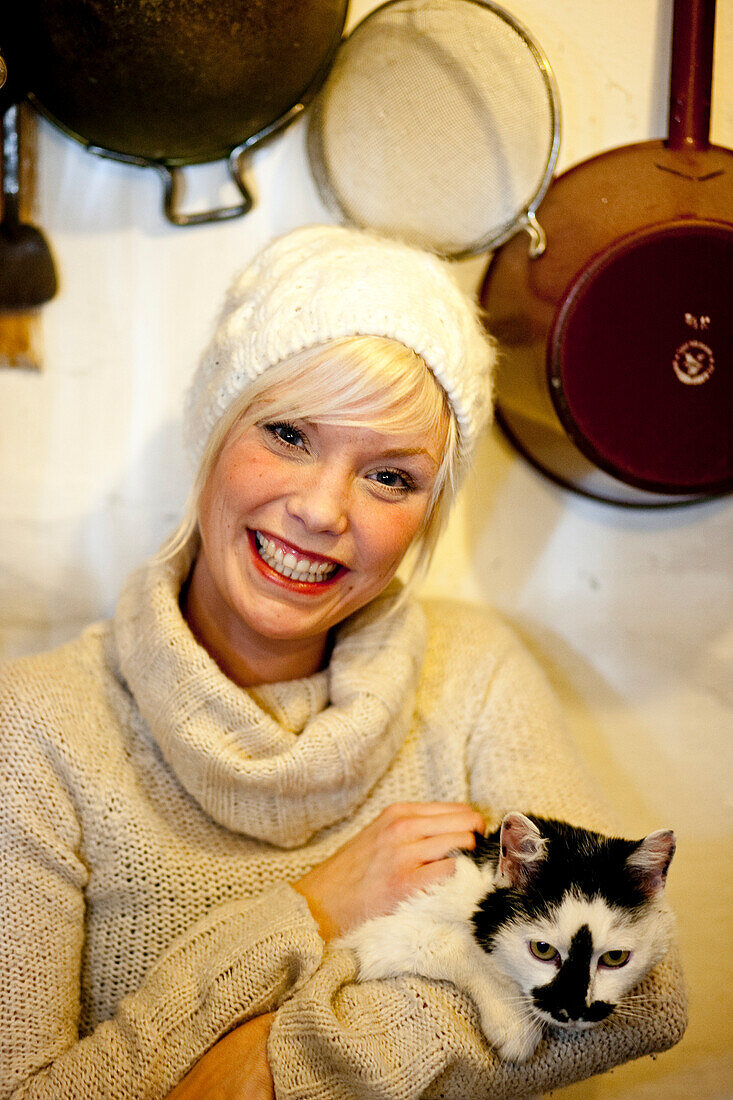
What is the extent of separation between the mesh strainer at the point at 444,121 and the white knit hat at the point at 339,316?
0.22 m

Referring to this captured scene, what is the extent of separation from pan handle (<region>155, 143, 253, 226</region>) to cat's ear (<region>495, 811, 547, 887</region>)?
3.40 feet

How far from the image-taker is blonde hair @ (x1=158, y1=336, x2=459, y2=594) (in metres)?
1.02

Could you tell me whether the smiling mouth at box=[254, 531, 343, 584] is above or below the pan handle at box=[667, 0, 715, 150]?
below

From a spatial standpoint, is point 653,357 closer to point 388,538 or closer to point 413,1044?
point 388,538

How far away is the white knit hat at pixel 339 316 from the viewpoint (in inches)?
40.4

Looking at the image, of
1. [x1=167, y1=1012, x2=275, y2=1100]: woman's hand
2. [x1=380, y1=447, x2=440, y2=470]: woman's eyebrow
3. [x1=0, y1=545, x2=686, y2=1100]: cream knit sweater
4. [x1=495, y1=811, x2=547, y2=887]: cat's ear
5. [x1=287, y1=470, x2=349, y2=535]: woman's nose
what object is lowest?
[x1=167, y1=1012, x2=275, y2=1100]: woman's hand

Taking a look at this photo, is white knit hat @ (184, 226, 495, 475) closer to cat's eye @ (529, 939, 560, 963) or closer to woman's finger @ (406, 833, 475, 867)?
woman's finger @ (406, 833, 475, 867)

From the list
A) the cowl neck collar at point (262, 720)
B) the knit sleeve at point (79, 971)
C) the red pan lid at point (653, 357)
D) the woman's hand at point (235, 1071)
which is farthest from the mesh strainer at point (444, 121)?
the woman's hand at point (235, 1071)

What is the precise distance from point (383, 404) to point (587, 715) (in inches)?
33.8

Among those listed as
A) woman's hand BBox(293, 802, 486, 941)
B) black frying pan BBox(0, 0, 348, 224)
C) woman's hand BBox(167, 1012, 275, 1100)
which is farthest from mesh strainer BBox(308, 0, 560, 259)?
woman's hand BBox(167, 1012, 275, 1100)

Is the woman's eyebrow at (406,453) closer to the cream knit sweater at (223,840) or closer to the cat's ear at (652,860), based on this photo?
the cream knit sweater at (223,840)

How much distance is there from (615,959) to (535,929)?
0.11 metres

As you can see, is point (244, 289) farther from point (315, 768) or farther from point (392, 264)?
point (315, 768)

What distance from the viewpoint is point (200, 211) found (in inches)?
56.7
